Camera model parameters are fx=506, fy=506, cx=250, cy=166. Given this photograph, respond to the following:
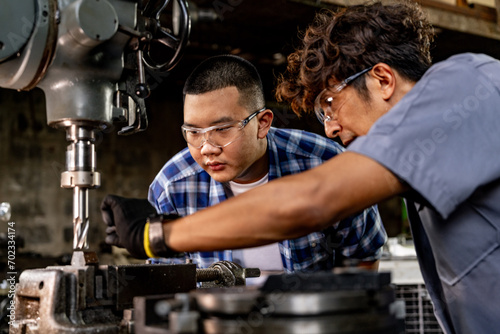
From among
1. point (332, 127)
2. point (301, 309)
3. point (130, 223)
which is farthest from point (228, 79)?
point (301, 309)

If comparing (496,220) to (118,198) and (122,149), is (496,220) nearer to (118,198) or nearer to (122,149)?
(118,198)

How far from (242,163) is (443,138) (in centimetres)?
116

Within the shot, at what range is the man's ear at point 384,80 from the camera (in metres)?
1.41

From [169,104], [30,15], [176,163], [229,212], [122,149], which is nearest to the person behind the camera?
[229,212]

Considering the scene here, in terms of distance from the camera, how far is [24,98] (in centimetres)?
648

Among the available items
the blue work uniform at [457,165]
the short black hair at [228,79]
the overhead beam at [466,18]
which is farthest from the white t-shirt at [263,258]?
the overhead beam at [466,18]

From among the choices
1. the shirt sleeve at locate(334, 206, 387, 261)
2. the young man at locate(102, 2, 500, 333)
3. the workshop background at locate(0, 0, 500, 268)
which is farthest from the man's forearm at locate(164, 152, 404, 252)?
the workshop background at locate(0, 0, 500, 268)

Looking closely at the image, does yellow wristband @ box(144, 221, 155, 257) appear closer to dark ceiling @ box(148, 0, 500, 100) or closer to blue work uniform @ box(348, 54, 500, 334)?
blue work uniform @ box(348, 54, 500, 334)

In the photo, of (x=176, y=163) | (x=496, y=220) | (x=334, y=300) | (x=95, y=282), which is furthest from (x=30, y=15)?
(x=176, y=163)

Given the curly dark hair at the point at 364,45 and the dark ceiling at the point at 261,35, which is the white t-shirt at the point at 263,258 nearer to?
the curly dark hair at the point at 364,45

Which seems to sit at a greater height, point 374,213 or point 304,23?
Answer: point 304,23

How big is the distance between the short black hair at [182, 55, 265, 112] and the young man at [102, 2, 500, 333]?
2.06 feet

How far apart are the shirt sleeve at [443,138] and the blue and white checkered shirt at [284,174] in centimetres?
114

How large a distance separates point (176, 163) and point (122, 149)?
4.93m
